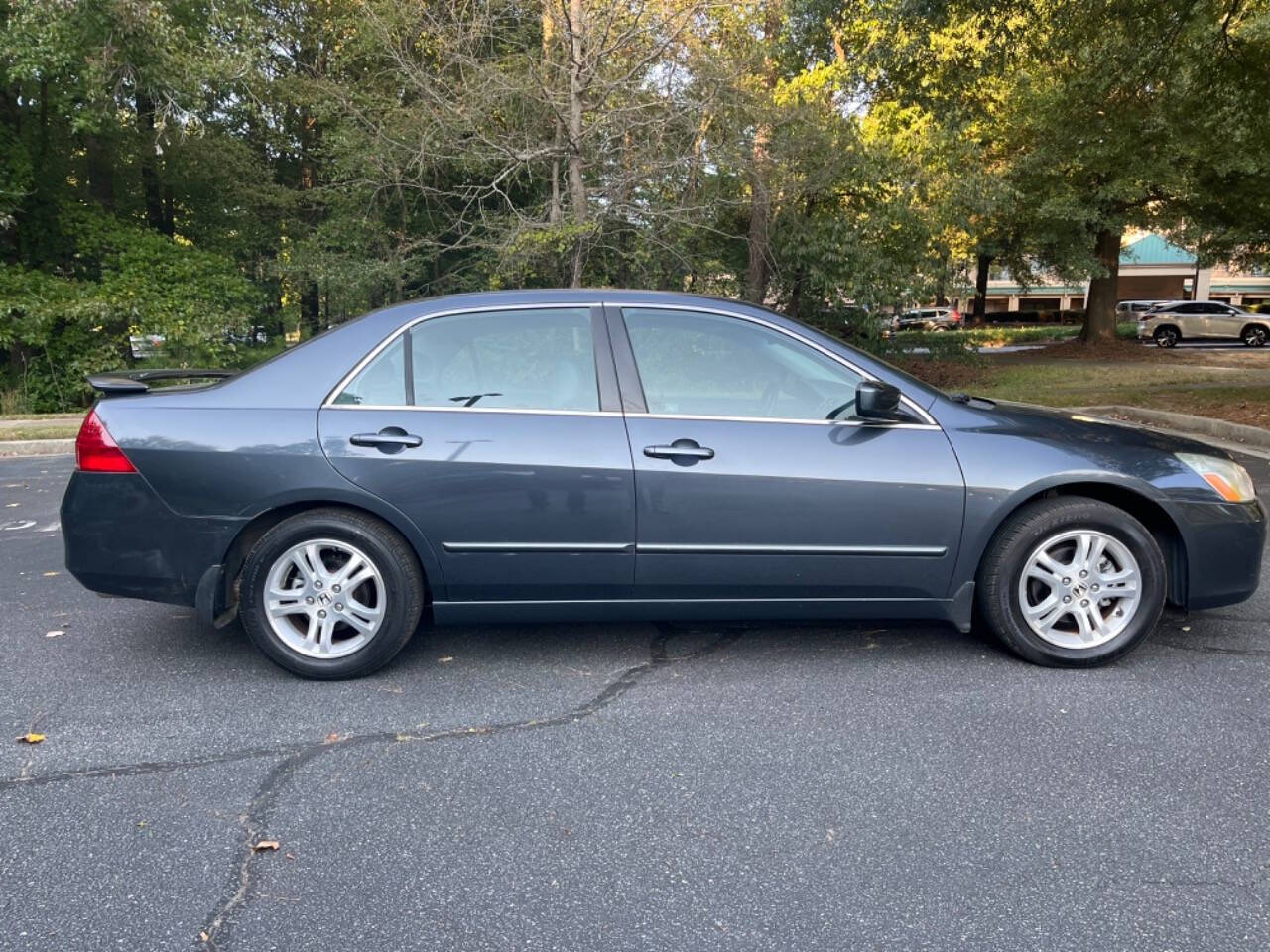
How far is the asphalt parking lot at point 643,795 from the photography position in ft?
7.45

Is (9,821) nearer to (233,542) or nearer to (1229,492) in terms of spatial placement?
(233,542)

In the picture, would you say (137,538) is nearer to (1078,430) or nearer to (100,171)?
(1078,430)

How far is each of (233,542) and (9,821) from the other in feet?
4.19

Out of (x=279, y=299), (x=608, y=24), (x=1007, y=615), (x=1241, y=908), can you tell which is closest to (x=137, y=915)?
(x=1241, y=908)

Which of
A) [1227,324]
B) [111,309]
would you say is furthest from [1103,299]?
[111,309]

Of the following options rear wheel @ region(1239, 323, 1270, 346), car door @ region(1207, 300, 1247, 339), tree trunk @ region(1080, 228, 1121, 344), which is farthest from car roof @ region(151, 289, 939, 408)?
rear wheel @ region(1239, 323, 1270, 346)

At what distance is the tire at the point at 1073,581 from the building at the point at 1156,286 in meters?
51.9

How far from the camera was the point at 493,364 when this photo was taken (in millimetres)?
3859

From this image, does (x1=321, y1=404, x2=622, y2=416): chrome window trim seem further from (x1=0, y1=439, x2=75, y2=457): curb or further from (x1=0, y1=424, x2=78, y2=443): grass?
(x1=0, y1=424, x2=78, y2=443): grass

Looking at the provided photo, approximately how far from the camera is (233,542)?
3.70 metres

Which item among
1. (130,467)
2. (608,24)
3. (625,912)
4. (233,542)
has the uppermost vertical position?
(608,24)

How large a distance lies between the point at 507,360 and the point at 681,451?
88 centimetres

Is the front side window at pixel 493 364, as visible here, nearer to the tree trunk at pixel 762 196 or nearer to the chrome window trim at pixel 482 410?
the chrome window trim at pixel 482 410

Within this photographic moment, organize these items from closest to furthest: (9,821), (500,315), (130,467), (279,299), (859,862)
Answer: (859,862) → (9,821) → (130,467) → (500,315) → (279,299)
